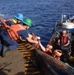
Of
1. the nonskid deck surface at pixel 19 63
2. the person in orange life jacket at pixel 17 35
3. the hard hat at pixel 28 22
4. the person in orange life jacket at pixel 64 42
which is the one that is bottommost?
the person in orange life jacket at pixel 64 42

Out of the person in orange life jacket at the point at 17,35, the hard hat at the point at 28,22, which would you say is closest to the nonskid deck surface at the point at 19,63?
the person in orange life jacket at the point at 17,35

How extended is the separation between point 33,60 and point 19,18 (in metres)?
4.63

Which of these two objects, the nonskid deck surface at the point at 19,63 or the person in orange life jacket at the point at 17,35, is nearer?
the nonskid deck surface at the point at 19,63

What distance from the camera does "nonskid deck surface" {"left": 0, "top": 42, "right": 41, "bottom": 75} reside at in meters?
9.55

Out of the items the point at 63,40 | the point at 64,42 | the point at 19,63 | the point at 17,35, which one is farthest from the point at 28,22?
the point at 19,63

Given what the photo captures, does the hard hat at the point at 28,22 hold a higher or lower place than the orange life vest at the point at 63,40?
higher

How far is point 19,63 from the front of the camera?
405 inches

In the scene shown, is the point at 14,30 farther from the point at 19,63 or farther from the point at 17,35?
the point at 19,63

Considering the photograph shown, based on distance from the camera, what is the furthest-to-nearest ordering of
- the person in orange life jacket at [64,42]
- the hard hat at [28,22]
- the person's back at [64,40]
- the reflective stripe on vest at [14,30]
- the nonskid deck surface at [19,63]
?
the person's back at [64,40]
the person in orange life jacket at [64,42]
the hard hat at [28,22]
the reflective stripe on vest at [14,30]
the nonskid deck surface at [19,63]

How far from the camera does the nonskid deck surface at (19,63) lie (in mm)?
9547

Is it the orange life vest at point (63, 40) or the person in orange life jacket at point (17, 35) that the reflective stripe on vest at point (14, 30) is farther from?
the orange life vest at point (63, 40)

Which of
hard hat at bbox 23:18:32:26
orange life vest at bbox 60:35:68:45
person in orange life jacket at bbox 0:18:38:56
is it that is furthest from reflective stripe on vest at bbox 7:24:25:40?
orange life vest at bbox 60:35:68:45

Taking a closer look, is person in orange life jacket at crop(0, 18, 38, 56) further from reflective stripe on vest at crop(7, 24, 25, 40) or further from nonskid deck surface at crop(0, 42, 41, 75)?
nonskid deck surface at crop(0, 42, 41, 75)

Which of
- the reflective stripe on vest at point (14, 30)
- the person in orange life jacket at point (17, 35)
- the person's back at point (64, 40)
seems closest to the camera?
the person in orange life jacket at point (17, 35)
